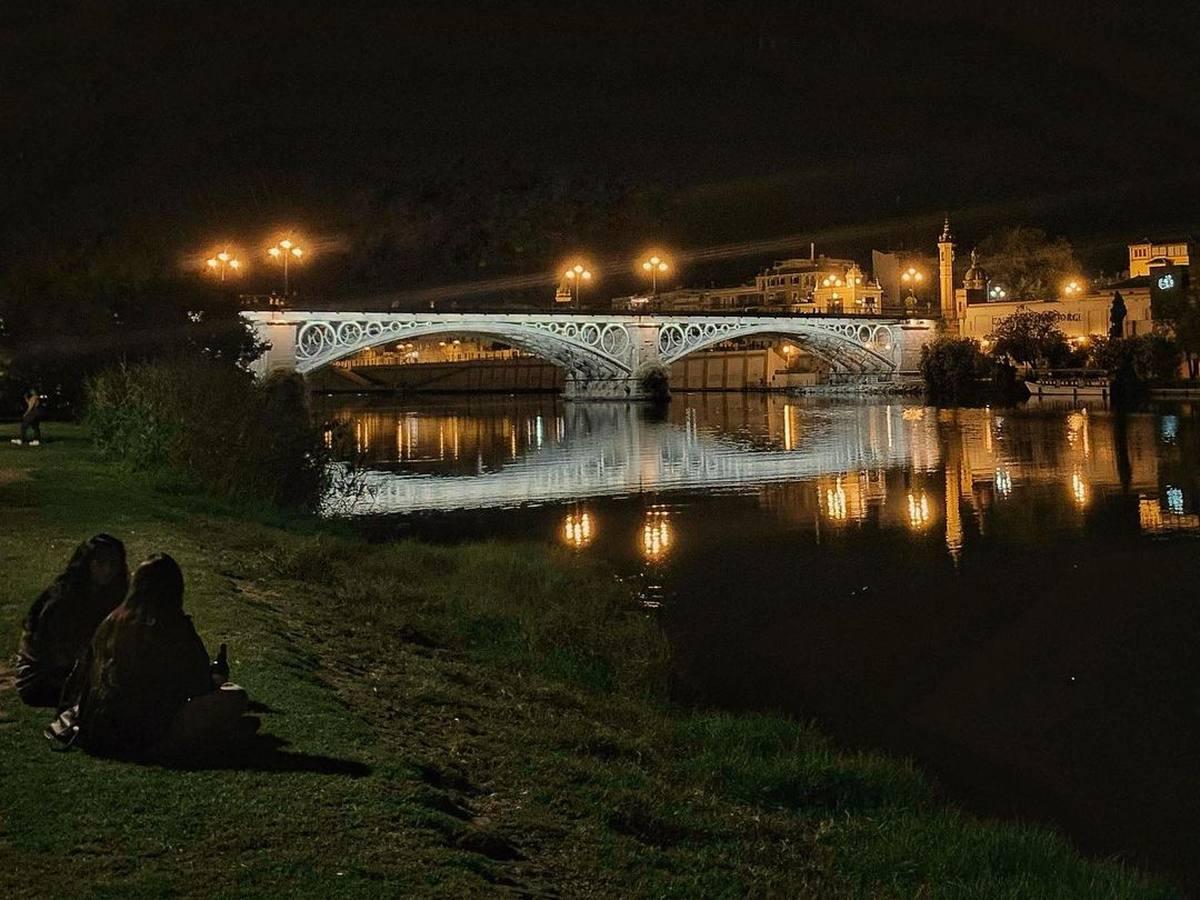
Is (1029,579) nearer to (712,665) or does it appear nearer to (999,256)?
(712,665)

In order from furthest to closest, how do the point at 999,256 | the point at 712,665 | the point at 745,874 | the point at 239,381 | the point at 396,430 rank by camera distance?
the point at 999,256, the point at 396,430, the point at 239,381, the point at 712,665, the point at 745,874

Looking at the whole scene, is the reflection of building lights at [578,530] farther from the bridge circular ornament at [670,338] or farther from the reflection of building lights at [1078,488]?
the bridge circular ornament at [670,338]

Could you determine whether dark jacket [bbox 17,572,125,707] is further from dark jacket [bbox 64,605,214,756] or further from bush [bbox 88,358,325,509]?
bush [bbox 88,358,325,509]

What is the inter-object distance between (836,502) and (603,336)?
54829mm

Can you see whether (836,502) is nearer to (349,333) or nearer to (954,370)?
(349,333)

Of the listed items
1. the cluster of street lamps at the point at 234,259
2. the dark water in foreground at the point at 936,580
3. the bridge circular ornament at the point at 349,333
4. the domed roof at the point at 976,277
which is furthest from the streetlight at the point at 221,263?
the domed roof at the point at 976,277

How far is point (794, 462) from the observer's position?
36.1 m

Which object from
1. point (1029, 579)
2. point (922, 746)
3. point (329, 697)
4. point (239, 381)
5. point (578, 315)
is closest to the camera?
point (329, 697)

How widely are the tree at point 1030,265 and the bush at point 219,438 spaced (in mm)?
84876

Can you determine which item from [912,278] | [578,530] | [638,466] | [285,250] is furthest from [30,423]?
[912,278]

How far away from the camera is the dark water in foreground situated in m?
10.2

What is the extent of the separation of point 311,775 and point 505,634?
20.9 ft

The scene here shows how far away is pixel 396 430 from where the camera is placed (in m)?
55.3

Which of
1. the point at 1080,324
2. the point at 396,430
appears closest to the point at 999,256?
the point at 1080,324
